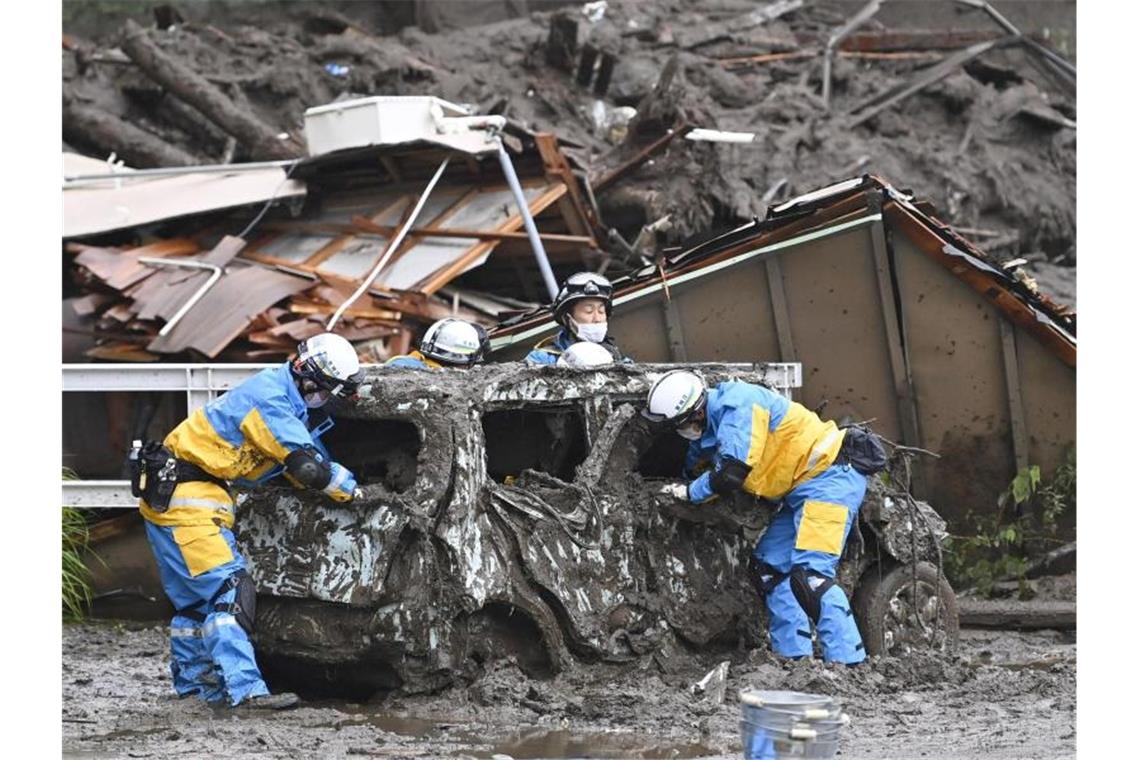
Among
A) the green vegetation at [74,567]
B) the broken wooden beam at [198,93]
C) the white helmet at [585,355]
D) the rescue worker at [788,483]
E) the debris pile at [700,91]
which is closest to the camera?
the rescue worker at [788,483]

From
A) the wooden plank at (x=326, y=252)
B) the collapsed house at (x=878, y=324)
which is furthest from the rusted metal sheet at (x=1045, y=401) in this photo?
the wooden plank at (x=326, y=252)

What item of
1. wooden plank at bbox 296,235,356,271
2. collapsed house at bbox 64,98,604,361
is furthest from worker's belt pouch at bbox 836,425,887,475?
wooden plank at bbox 296,235,356,271

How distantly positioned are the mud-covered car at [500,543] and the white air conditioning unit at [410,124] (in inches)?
184

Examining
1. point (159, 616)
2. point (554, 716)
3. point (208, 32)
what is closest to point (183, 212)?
point (159, 616)

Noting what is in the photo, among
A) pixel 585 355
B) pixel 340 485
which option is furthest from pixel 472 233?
pixel 340 485

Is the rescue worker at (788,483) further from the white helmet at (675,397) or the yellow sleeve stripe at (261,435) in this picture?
the yellow sleeve stripe at (261,435)

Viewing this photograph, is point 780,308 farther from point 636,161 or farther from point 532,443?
point 636,161

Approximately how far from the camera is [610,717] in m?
7.61

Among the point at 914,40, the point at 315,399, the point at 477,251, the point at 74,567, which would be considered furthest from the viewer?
the point at 914,40

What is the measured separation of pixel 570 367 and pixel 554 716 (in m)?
1.68

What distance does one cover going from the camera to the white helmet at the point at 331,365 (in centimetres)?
786

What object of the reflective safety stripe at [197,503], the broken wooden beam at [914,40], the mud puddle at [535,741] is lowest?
the mud puddle at [535,741]

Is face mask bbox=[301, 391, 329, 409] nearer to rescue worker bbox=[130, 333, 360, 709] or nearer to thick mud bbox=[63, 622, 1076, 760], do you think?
rescue worker bbox=[130, 333, 360, 709]

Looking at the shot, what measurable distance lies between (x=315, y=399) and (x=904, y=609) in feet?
10.6
